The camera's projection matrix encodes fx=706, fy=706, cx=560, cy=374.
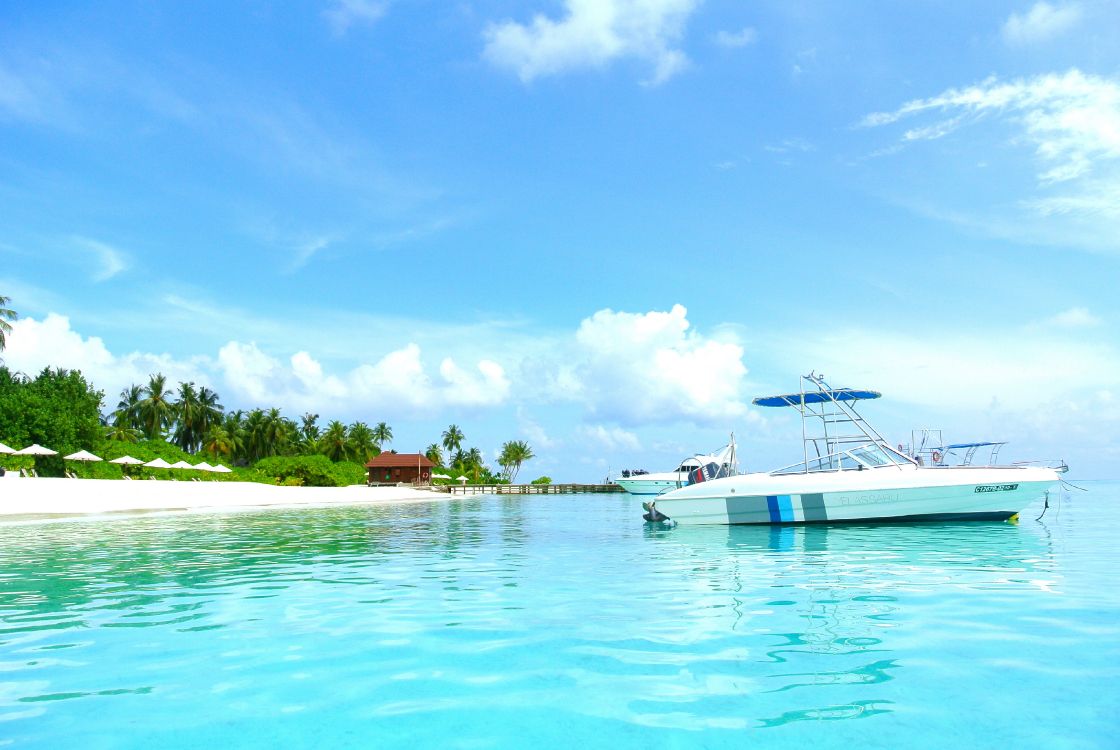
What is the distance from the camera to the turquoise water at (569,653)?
4082mm

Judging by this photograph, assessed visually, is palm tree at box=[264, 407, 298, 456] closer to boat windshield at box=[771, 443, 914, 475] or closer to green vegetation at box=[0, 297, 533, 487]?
green vegetation at box=[0, 297, 533, 487]

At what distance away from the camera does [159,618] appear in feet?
24.2

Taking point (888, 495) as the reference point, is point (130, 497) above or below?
below

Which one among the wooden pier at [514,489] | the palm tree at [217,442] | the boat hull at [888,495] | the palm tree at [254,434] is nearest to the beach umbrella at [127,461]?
the palm tree at [217,442]

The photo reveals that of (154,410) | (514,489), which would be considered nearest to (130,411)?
Answer: (154,410)

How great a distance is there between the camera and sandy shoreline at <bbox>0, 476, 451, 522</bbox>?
1094 inches

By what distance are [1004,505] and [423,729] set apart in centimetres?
1848

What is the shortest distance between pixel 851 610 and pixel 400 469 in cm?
8210

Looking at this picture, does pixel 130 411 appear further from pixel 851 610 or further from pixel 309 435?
pixel 851 610

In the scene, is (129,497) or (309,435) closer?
(129,497)

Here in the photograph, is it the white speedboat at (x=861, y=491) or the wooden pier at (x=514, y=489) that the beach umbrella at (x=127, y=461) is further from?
the white speedboat at (x=861, y=491)

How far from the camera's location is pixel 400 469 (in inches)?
3378

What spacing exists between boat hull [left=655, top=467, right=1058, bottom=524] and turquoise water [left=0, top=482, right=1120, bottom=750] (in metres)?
5.49

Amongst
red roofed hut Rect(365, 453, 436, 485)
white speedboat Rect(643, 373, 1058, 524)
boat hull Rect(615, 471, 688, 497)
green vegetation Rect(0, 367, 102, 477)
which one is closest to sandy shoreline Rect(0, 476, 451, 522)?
green vegetation Rect(0, 367, 102, 477)
